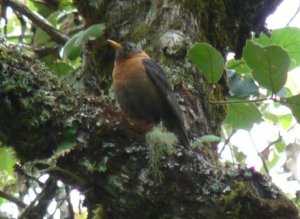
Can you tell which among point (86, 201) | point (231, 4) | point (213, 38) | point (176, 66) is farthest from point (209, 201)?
point (231, 4)

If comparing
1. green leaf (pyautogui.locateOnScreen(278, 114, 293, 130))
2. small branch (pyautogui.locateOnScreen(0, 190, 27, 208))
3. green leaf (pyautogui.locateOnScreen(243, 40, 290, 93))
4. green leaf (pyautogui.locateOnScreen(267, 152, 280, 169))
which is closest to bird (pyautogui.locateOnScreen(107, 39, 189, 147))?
green leaf (pyautogui.locateOnScreen(243, 40, 290, 93))

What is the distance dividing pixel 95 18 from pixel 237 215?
179cm

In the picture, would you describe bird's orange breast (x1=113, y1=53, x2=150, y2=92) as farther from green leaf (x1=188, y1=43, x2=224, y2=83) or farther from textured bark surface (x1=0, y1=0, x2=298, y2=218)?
textured bark surface (x1=0, y1=0, x2=298, y2=218)

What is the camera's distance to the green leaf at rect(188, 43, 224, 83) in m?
3.11

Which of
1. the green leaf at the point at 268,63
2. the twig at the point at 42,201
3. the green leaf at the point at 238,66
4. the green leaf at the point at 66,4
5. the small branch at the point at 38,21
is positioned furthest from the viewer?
the green leaf at the point at 66,4

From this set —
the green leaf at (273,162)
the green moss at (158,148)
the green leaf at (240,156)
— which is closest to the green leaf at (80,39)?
the green moss at (158,148)

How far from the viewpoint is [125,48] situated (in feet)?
12.0

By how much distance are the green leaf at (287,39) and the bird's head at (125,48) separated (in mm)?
832

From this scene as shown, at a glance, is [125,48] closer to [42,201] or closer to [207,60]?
[207,60]

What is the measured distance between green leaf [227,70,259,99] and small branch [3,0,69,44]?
1262 millimetres

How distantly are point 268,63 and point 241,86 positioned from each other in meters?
0.81

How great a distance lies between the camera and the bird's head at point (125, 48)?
11.7 ft

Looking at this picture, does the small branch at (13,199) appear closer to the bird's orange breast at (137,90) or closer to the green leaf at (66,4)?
the bird's orange breast at (137,90)

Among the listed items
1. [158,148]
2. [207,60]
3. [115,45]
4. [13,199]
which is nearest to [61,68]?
[115,45]
